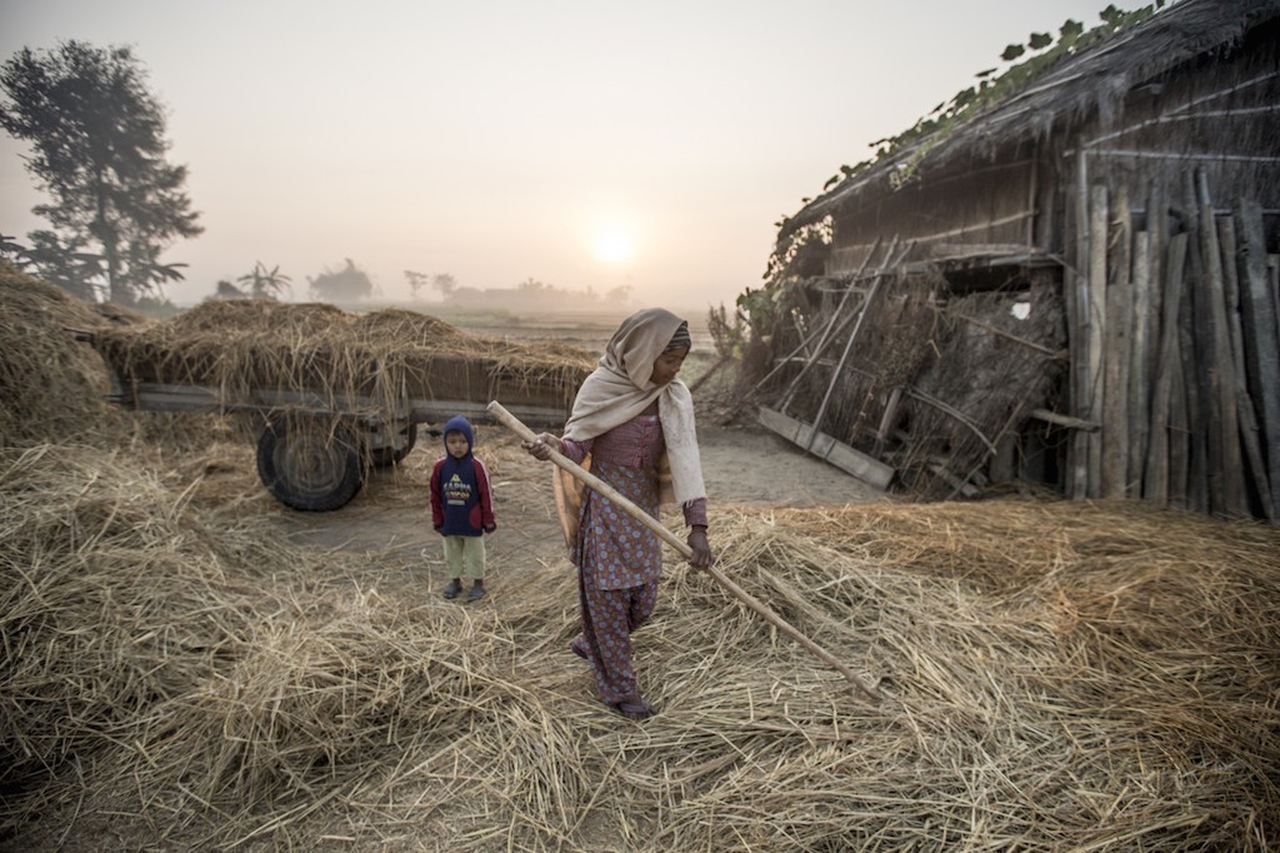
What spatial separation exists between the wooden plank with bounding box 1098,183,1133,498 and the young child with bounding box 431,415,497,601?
494 centimetres

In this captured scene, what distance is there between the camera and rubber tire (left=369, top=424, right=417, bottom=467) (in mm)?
5033

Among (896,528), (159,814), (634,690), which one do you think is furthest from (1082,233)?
(159,814)

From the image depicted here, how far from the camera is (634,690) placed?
2312mm

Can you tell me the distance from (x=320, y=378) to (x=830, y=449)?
17.9ft

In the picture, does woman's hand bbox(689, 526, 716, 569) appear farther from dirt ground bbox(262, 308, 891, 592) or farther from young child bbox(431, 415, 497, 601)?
young child bbox(431, 415, 497, 601)

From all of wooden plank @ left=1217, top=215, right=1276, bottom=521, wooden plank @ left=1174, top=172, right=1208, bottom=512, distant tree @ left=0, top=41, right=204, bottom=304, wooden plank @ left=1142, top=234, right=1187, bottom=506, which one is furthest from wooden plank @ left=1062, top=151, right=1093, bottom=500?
distant tree @ left=0, top=41, right=204, bottom=304

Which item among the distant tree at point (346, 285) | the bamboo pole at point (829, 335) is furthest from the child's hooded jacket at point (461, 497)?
the distant tree at point (346, 285)

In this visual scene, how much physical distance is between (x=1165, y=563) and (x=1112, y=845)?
2.38 meters

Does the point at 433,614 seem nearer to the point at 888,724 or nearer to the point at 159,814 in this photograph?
the point at 159,814

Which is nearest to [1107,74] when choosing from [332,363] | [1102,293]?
[1102,293]

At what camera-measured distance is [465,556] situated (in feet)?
11.6

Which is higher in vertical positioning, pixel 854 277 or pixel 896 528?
pixel 854 277

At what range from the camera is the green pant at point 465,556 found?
3.50 meters

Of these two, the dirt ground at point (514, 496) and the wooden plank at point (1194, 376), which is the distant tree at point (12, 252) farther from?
the wooden plank at point (1194, 376)
